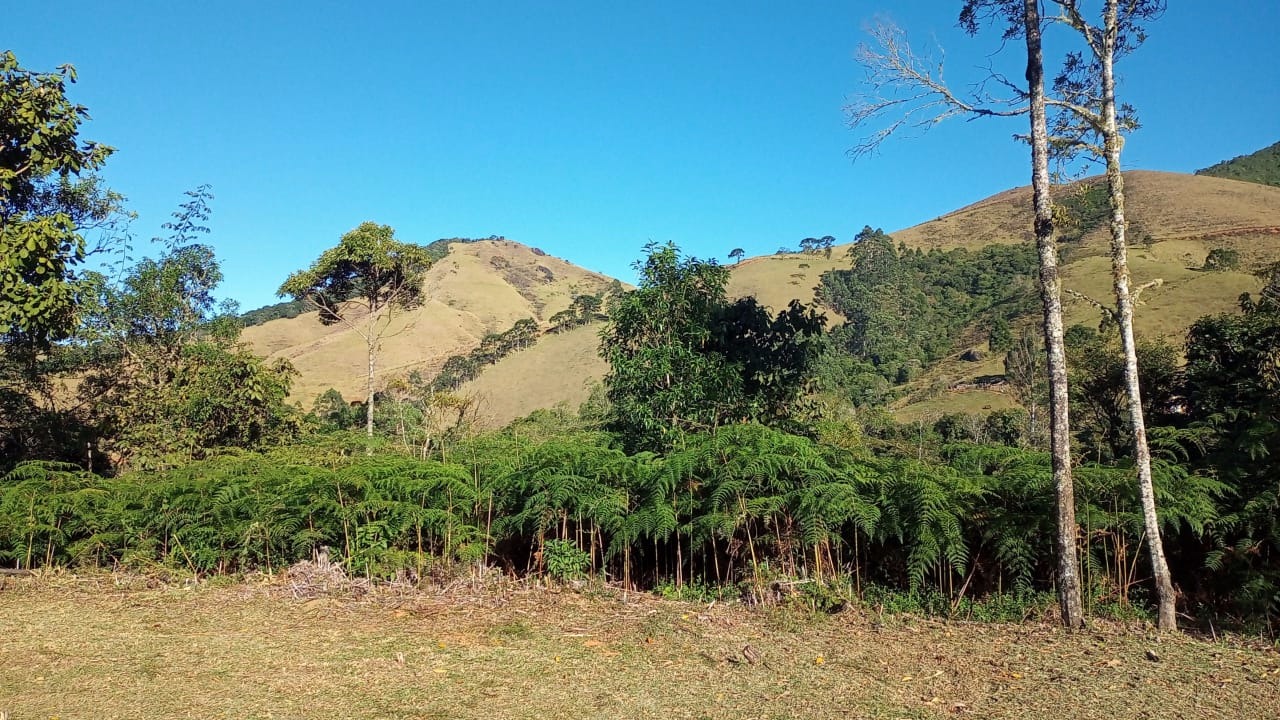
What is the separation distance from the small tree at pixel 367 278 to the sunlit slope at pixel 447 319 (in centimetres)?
1830

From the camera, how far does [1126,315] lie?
234 inches

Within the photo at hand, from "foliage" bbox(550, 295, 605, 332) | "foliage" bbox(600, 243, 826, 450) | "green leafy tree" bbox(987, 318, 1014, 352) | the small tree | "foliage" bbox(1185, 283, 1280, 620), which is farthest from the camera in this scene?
"foliage" bbox(550, 295, 605, 332)

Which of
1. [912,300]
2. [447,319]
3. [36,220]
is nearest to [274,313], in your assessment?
[447,319]

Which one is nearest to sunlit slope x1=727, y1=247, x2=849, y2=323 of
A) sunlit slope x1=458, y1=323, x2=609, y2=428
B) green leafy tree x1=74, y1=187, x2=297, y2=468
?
sunlit slope x1=458, y1=323, x2=609, y2=428

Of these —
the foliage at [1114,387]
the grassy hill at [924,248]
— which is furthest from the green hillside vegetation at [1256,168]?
the foliage at [1114,387]

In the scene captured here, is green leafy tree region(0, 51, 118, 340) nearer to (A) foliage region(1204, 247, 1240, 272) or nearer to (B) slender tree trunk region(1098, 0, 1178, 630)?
(B) slender tree trunk region(1098, 0, 1178, 630)

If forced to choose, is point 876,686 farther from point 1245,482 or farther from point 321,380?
Result: point 321,380

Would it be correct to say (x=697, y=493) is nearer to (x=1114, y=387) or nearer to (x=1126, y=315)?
(x=1126, y=315)

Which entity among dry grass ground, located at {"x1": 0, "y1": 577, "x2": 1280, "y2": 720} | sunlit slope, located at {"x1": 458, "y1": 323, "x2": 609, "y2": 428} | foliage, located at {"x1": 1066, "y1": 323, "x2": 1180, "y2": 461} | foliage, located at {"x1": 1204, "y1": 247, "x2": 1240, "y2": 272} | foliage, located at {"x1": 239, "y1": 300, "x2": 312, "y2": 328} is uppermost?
foliage, located at {"x1": 239, "y1": 300, "x2": 312, "y2": 328}

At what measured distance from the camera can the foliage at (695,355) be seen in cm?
949

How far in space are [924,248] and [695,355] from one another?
339ft

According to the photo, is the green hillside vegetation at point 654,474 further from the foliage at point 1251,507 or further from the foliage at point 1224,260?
the foliage at point 1224,260

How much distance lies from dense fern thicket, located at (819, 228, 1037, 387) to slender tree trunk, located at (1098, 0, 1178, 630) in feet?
156

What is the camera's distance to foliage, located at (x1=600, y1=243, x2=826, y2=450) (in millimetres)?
9492
